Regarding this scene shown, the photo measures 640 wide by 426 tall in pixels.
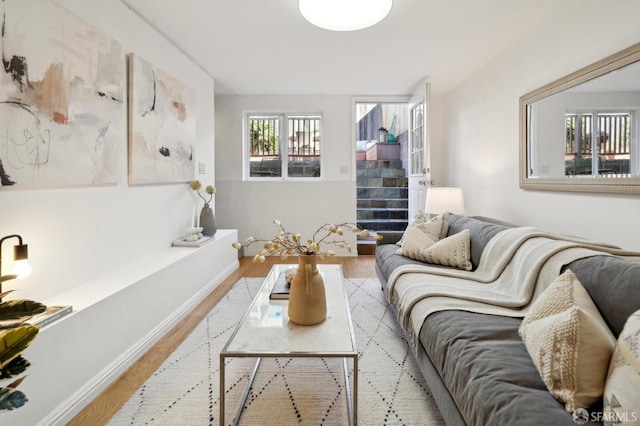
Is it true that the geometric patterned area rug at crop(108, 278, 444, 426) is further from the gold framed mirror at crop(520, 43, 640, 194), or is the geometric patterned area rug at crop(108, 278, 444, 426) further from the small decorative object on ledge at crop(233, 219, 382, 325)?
the gold framed mirror at crop(520, 43, 640, 194)

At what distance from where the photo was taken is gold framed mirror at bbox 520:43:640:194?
1.90 m

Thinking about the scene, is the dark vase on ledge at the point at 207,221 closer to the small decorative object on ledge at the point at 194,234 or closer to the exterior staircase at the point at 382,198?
the small decorative object on ledge at the point at 194,234

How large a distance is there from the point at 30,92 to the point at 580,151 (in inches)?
126

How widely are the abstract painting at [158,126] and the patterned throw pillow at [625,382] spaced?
110 inches

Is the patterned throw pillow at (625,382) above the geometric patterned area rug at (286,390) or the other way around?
above

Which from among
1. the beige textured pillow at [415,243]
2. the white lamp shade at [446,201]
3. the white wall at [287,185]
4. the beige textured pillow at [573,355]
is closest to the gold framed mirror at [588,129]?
the white lamp shade at [446,201]

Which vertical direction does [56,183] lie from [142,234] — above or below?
above

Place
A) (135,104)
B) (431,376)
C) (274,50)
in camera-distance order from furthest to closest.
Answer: (274,50) → (135,104) → (431,376)

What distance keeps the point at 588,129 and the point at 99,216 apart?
10.6 feet

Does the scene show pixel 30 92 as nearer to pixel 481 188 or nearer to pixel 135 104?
pixel 135 104

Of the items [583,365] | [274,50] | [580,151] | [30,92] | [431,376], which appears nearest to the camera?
[583,365]

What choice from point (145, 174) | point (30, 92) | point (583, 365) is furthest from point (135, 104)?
point (583, 365)

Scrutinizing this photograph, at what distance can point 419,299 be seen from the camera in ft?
6.20

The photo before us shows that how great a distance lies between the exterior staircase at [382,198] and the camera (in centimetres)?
594
